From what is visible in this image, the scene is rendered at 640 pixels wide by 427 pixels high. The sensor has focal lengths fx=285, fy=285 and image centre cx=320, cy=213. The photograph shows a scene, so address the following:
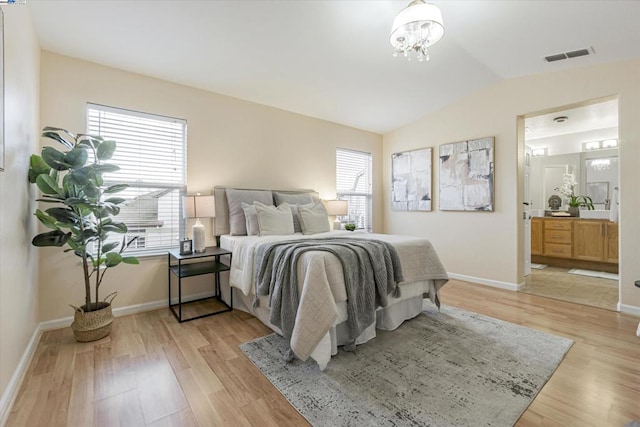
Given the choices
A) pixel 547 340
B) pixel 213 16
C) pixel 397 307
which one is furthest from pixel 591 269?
pixel 213 16

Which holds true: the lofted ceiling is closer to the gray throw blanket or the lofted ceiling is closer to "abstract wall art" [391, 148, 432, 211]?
"abstract wall art" [391, 148, 432, 211]

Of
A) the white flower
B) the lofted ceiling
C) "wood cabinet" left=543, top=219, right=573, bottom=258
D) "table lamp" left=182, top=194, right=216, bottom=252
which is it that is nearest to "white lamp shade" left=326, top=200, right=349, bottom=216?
the lofted ceiling

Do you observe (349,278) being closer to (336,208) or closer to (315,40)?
(315,40)

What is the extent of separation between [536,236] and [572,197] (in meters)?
0.98

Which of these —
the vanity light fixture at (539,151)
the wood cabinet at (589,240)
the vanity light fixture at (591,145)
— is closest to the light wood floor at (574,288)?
the wood cabinet at (589,240)

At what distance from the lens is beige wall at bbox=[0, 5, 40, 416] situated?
159 centimetres

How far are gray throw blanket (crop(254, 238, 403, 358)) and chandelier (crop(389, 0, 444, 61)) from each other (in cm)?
163

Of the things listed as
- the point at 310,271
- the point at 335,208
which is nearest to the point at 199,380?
the point at 310,271

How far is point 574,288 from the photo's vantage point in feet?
12.4

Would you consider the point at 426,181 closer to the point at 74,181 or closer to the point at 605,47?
the point at 605,47

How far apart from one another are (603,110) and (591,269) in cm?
257

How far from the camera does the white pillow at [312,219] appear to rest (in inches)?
136

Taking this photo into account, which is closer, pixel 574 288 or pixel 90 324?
pixel 90 324

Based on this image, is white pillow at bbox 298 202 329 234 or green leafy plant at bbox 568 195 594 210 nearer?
white pillow at bbox 298 202 329 234
